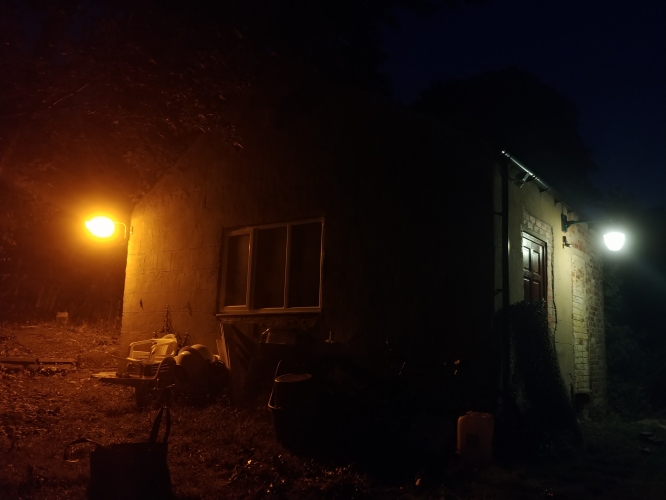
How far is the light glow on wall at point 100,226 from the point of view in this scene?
1043 cm

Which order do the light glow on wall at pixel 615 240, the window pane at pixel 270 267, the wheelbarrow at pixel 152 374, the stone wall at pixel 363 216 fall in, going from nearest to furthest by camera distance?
1. the stone wall at pixel 363 216
2. the wheelbarrow at pixel 152 374
3. the window pane at pixel 270 267
4. the light glow on wall at pixel 615 240

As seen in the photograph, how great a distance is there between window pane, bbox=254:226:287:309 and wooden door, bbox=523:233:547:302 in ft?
11.7

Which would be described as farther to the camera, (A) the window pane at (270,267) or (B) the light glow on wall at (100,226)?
(B) the light glow on wall at (100,226)

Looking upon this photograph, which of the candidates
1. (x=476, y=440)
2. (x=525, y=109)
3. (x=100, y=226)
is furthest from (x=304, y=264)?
(x=525, y=109)

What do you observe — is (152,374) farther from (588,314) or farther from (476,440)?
(588,314)

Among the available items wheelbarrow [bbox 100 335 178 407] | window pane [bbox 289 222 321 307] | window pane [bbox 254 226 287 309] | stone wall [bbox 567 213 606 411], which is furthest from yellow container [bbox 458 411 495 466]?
wheelbarrow [bbox 100 335 178 407]

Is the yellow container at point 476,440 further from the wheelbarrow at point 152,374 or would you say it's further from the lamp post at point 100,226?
the lamp post at point 100,226

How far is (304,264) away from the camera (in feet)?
28.5

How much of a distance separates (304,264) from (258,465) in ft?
11.4

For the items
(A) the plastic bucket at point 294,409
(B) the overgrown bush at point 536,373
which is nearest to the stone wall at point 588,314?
(B) the overgrown bush at point 536,373

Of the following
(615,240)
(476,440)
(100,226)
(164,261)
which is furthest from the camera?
(100,226)

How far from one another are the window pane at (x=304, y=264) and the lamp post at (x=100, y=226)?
3.81 meters

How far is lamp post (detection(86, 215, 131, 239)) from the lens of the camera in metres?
10.4

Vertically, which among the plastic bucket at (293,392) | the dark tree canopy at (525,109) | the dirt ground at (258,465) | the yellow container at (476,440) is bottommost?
the dirt ground at (258,465)
